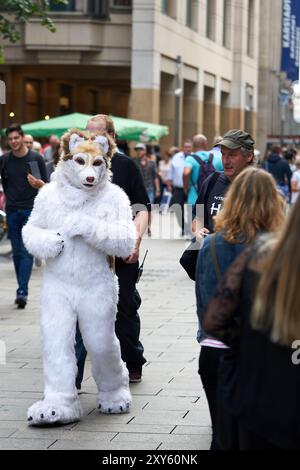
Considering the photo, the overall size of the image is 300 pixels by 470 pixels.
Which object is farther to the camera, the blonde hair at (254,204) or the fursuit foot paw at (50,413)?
the fursuit foot paw at (50,413)

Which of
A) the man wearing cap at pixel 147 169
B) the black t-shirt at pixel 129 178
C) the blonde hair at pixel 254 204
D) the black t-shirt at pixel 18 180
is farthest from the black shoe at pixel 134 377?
the man wearing cap at pixel 147 169

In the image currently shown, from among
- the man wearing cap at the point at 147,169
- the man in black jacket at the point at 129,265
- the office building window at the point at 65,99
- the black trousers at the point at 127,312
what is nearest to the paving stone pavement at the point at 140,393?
the black trousers at the point at 127,312

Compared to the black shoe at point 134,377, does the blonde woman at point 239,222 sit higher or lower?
higher

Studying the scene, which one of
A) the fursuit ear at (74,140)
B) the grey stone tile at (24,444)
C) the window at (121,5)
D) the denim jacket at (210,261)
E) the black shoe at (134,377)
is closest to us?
the denim jacket at (210,261)

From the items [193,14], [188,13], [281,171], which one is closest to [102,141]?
[281,171]

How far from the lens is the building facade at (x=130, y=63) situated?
122 ft

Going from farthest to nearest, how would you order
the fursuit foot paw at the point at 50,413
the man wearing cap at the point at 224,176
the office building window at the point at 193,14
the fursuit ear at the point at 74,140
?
the office building window at the point at 193,14
the fursuit ear at the point at 74,140
the man wearing cap at the point at 224,176
the fursuit foot paw at the point at 50,413

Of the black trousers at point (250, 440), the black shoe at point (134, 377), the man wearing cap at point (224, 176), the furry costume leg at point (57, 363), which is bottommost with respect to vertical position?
the black shoe at point (134, 377)

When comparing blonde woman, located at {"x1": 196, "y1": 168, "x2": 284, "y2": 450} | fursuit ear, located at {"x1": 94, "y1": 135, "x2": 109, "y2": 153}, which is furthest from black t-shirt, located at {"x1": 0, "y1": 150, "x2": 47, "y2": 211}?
blonde woman, located at {"x1": 196, "y1": 168, "x2": 284, "y2": 450}

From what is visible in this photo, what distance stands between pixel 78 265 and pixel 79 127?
56.3 feet

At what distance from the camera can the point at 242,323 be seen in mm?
4324

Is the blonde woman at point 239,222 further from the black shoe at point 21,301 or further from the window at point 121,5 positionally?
the window at point 121,5

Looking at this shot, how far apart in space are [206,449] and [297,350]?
2318mm

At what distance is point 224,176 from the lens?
7086 mm
